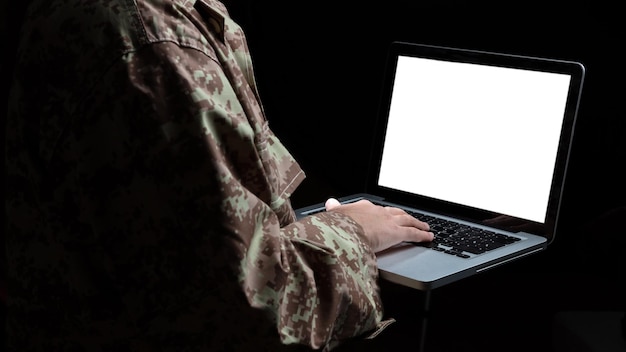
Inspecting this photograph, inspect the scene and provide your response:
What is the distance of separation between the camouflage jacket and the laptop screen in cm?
54

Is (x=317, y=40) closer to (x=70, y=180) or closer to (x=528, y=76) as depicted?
(x=528, y=76)

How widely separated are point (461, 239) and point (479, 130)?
0.24m

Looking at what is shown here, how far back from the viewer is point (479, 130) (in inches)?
51.7

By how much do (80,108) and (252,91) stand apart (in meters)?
Result: 0.23

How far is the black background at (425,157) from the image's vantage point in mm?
1256

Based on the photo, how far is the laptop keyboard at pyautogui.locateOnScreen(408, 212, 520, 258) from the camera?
3.66 feet

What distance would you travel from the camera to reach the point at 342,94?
1.54 metres

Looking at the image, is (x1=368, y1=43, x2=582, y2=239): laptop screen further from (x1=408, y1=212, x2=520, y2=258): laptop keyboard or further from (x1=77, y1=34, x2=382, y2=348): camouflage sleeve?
(x1=77, y1=34, x2=382, y2=348): camouflage sleeve

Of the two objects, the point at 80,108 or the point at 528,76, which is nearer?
the point at 80,108

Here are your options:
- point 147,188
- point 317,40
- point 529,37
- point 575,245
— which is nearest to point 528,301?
point 575,245

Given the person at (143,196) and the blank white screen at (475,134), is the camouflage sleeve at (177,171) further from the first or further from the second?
the blank white screen at (475,134)

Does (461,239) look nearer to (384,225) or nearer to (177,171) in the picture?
(384,225)

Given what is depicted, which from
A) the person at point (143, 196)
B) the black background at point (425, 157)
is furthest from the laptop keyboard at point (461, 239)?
the person at point (143, 196)

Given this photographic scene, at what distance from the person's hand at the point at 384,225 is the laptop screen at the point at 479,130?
21 centimetres
